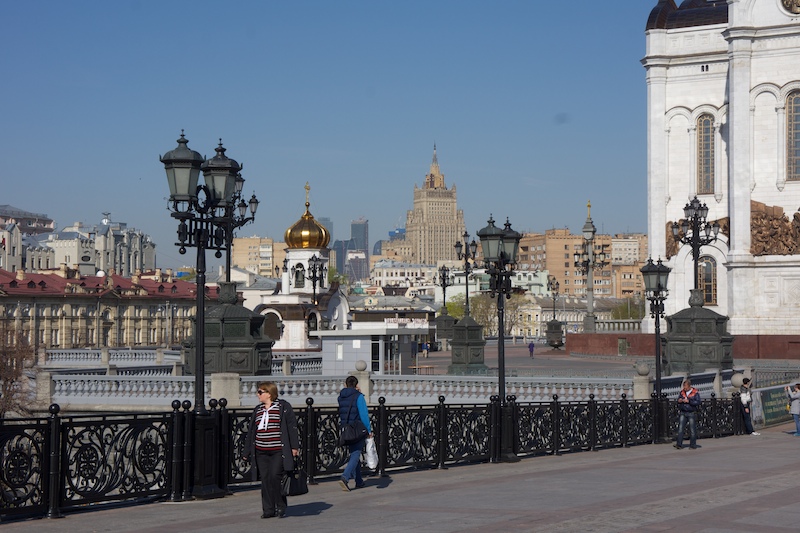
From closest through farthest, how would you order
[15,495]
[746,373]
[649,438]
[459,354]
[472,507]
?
[15,495] → [472,507] → [649,438] → [746,373] → [459,354]

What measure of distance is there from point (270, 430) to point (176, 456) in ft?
6.27

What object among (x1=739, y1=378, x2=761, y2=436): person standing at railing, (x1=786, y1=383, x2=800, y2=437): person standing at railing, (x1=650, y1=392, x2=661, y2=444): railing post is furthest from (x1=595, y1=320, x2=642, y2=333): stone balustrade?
(x1=650, y1=392, x2=661, y2=444): railing post

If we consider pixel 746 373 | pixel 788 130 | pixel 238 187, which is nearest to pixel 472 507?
pixel 238 187

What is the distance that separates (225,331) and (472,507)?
1917 centimetres

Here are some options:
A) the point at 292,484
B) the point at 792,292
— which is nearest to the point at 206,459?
the point at 292,484

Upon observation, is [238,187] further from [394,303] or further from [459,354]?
[394,303]

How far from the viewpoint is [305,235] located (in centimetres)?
7962

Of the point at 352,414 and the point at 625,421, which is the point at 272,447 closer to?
the point at 352,414

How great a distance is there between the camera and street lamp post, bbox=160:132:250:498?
1537cm

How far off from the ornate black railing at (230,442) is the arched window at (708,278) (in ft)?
108

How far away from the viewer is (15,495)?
13.6 meters

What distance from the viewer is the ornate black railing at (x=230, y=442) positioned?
13727 millimetres

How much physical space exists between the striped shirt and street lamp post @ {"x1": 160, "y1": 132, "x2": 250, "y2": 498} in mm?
1788

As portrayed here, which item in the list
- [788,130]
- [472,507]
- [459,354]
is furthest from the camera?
[788,130]
